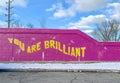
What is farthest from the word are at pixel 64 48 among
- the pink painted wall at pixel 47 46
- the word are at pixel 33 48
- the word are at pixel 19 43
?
the word are at pixel 19 43

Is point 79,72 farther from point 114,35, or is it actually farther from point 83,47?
point 114,35

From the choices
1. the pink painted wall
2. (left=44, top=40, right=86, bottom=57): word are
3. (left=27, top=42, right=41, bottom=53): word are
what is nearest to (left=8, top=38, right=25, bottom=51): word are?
the pink painted wall

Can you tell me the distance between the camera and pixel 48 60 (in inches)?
926

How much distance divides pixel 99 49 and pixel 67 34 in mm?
3017

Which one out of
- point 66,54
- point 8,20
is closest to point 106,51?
point 66,54

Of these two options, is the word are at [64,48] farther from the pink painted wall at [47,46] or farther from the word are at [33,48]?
the word are at [33,48]

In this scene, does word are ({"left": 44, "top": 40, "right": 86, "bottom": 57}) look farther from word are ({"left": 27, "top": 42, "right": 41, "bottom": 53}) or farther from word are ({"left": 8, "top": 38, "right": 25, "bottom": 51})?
word are ({"left": 8, "top": 38, "right": 25, "bottom": 51})

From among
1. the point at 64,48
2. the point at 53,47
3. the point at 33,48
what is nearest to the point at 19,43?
the point at 33,48

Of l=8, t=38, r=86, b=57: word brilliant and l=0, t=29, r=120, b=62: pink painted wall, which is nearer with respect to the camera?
l=0, t=29, r=120, b=62: pink painted wall

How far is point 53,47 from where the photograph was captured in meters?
23.6

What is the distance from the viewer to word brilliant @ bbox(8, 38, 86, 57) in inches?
926

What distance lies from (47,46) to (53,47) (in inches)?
20.2

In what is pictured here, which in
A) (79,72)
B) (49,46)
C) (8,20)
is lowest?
(79,72)

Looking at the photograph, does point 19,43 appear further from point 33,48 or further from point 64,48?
point 64,48
